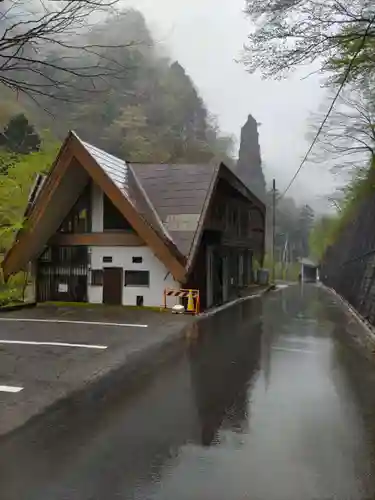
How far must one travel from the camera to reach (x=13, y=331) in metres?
13.7

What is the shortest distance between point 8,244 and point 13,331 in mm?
11218

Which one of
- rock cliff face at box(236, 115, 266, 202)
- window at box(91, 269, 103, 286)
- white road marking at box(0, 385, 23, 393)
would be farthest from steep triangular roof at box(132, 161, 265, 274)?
rock cliff face at box(236, 115, 266, 202)

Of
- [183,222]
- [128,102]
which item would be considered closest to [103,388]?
[183,222]

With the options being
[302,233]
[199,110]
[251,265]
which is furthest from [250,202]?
[302,233]

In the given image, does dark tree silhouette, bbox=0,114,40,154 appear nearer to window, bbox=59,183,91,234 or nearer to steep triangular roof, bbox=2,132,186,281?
window, bbox=59,183,91,234

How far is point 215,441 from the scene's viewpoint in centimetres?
564

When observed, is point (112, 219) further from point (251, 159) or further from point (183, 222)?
point (251, 159)

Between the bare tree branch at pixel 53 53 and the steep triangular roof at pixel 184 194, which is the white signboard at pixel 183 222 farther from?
the bare tree branch at pixel 53 53

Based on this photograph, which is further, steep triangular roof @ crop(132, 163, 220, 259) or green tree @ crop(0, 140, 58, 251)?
green tree @ crop(0, 140, 58, 251)

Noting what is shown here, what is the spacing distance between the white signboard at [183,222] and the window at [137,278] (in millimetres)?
2101

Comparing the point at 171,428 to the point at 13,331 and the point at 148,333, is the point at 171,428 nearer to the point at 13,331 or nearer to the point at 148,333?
the point at 148,333

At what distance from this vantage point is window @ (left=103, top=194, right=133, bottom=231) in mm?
20703

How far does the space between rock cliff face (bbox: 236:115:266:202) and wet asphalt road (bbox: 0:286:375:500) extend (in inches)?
3199

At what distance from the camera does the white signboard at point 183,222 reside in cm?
1934
